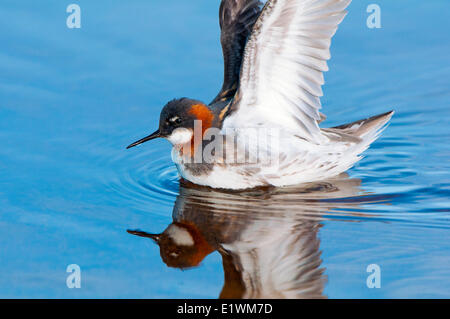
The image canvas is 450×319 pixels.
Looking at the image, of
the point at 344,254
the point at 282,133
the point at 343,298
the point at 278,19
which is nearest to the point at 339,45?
the point at 282,133

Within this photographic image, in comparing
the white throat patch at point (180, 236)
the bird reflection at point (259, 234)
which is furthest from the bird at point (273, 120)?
the white throat patch at point (180, 236)

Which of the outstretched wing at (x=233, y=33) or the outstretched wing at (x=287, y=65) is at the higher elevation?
the outstretched wing at (x=233, y=33)

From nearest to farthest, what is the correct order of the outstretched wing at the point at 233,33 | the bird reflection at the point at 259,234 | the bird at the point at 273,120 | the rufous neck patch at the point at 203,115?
the bird reflection at the point at 259,234
the bird at the point at 273,120
the rufous neck patch at the point at 203,115
the outstretched wing at the point at 233,33

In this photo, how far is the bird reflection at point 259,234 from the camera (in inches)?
237

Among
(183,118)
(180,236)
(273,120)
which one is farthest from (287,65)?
(180,236)

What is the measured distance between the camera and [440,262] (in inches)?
246

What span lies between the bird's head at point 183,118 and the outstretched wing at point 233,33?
54 centimetres

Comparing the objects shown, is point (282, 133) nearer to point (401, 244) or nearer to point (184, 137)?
point (184, 137)

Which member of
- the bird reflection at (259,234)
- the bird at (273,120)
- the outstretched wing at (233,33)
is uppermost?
the outstretched wing at (233,33)

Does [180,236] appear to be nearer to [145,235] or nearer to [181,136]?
[145,235]

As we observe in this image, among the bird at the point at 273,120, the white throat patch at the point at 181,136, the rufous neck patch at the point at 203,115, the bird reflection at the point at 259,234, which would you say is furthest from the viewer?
the white throat patch at the point at 181,136

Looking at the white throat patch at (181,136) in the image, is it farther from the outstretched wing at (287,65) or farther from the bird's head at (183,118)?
the outstretched wing at (287,65)

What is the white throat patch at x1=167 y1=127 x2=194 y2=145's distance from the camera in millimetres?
8039

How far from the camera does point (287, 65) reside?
7.22m
